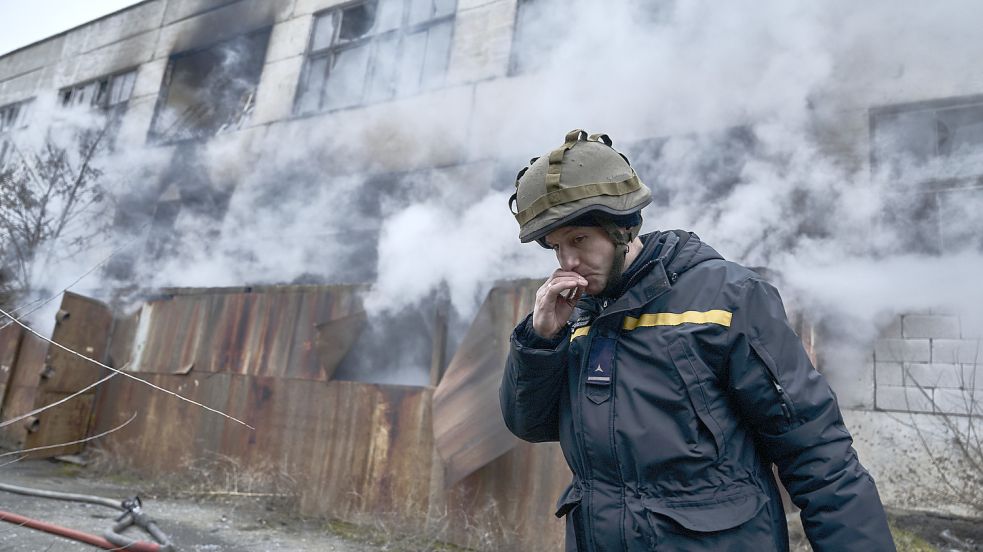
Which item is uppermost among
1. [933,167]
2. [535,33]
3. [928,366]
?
[535,33]

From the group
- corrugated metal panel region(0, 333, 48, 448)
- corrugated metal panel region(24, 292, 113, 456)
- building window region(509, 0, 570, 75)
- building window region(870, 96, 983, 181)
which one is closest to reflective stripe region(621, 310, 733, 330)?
building window region(870, 96, 983, 181)

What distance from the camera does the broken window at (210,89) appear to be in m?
10.5

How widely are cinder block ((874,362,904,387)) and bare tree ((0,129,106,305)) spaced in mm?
10450

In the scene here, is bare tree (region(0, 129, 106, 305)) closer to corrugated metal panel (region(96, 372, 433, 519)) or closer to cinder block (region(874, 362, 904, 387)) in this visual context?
corrugated metal panel (region(96, 372, 433, 519))

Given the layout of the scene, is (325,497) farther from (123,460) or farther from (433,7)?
(433,7)

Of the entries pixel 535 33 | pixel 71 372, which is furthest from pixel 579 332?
pixel 71 372

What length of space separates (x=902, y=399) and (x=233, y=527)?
16.5ft

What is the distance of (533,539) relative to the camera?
390 centimetres

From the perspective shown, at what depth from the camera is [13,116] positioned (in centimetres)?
1384

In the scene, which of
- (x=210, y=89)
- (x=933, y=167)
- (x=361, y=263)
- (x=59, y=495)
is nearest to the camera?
(x=59, y=495)

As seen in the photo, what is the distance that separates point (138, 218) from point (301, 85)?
13.0 ft

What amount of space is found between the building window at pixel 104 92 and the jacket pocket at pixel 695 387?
1356 centimetres

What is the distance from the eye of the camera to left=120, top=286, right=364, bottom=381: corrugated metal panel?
17.2ft

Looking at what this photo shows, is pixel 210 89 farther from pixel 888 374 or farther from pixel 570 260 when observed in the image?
pixel 570 260
